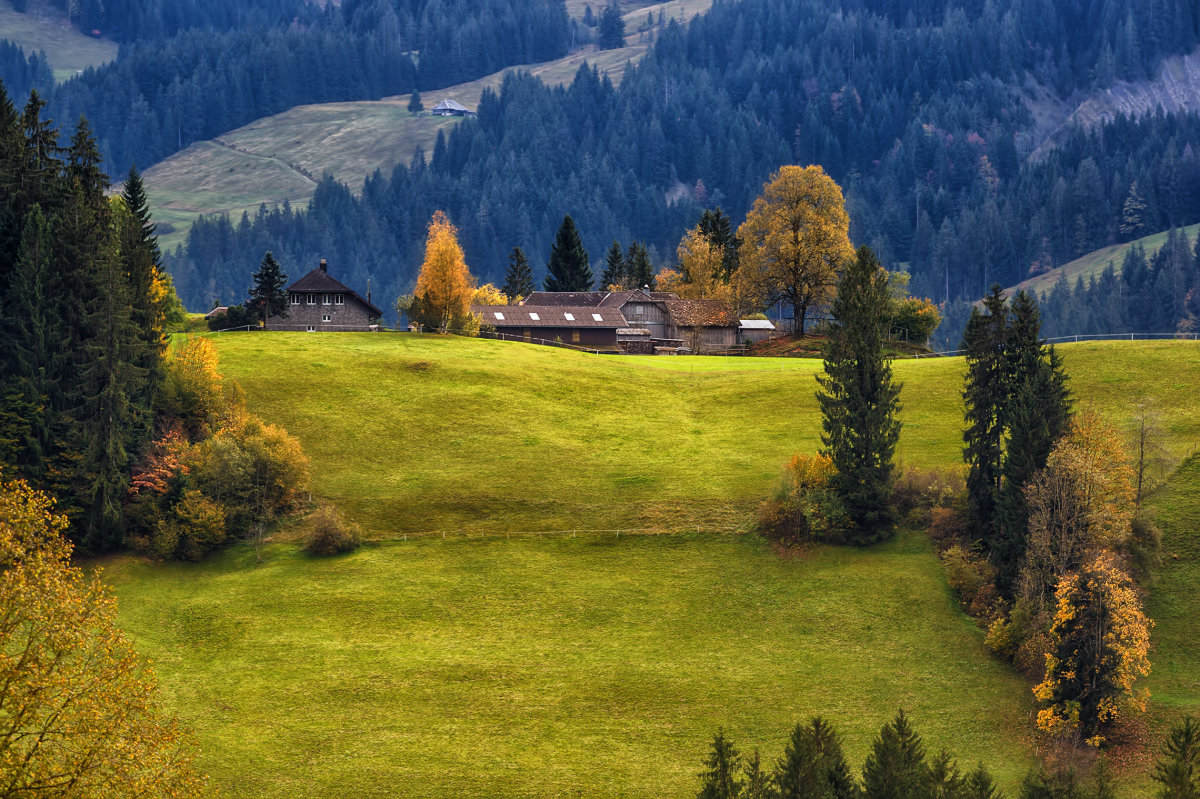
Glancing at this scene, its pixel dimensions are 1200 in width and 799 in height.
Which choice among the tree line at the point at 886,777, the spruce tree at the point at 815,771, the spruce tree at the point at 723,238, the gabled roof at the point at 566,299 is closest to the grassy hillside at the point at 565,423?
the spruce tree at the point at 815,771

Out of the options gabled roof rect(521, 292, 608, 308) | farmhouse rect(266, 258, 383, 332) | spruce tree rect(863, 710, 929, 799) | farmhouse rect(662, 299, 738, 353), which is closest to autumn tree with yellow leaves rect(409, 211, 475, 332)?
farmhouse rect(266, 258, 383, 332)

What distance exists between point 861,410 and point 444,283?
55.3 meters

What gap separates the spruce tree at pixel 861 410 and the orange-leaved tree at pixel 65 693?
51625 millimetres

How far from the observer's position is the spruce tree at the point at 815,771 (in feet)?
159

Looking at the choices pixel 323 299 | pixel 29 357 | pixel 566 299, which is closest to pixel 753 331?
pixel 566 299

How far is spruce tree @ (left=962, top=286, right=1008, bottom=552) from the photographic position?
252 feet

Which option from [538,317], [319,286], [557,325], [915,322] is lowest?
[915,322]

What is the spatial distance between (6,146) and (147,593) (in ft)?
107

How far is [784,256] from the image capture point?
446ft

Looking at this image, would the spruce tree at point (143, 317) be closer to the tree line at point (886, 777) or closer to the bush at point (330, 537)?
the bush at point (330, 537)

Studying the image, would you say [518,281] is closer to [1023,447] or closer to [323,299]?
[323,299]

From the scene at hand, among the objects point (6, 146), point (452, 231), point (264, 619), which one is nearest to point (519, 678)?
point (264, 619)

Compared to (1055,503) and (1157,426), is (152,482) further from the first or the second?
(1157,426)

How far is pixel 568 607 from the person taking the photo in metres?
74.0
